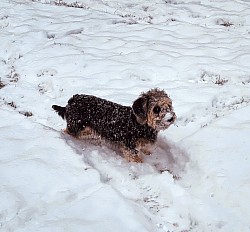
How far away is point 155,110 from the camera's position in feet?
18.7

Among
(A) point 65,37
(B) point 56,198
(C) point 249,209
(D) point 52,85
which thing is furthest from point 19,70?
(C) point 249,209

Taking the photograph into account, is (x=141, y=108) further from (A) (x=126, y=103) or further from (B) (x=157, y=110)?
(A) (x=126, y=103)

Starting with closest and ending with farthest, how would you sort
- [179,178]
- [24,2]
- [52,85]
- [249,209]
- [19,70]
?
[249,209] → [179,178] → [52,85] → [19,70] → [24,2]

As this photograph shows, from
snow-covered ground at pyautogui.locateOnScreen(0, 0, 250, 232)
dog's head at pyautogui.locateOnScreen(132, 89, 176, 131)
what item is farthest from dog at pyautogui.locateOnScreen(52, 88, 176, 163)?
snow-covered ground at pyautogui.locateOnScreen(0, 0, 250, 232)

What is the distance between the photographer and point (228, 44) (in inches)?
402

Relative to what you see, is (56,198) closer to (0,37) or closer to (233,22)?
(0,37)

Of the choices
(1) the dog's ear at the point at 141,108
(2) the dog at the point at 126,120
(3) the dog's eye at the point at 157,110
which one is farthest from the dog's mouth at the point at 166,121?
(1) the dog's ear at the point at 141,108

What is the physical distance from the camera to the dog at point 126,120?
5703 millimetres

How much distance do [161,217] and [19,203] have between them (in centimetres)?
174

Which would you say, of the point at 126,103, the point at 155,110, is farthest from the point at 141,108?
the point at 126,103

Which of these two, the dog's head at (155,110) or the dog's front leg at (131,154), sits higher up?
the dog's head at (155,110)

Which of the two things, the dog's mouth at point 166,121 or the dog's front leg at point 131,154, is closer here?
the dog's mouth at point 166,121

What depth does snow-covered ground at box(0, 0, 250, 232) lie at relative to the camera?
4.79m

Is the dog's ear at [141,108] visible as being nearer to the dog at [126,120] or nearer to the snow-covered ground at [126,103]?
the dog at [126,120]
